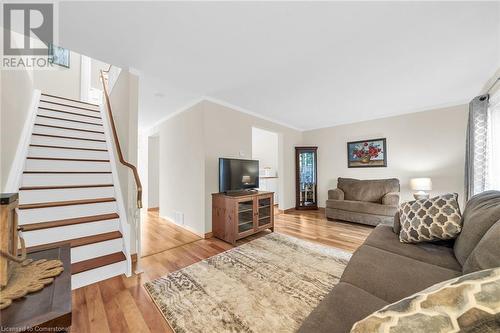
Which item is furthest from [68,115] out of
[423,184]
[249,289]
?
[423,184]

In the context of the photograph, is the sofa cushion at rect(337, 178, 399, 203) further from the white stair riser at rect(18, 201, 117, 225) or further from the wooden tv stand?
→ the white stair riser at rect(18, 201, 117, 225)

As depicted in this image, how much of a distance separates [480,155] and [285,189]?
11.0 feet

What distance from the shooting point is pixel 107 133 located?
3.21 metres

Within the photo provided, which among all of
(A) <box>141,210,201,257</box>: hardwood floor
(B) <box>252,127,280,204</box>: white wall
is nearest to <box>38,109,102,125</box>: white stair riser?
(A) <box>141,210,201,257</box>: hardwood floor

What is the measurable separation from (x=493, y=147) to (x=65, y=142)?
6.23 m

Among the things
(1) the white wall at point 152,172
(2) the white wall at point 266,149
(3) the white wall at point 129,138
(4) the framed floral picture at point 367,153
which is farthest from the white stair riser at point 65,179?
(4) the framed floral picture at point 367,153

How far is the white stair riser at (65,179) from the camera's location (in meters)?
2.16

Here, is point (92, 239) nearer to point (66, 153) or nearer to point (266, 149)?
point (66, 153)

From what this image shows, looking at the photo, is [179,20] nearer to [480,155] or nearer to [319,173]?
[480,155]

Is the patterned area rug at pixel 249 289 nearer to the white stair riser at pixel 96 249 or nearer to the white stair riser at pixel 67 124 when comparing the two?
the white stair riser at pixel 96 249

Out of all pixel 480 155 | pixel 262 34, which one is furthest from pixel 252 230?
pixel 480 155

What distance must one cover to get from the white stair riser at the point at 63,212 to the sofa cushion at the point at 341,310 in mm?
2468

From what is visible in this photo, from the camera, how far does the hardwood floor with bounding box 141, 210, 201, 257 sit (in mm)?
2674

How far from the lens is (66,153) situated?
8.72 ft
